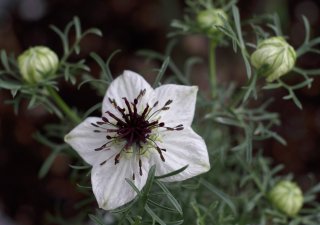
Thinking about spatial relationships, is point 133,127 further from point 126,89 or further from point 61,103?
point 61,103

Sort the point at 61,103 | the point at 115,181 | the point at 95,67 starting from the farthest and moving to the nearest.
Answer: the point at 95,67 < the point at 61,103 < the point at 115,181

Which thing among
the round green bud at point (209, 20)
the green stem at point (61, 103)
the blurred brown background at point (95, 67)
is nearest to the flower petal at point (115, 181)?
the green stem at point (61, 103)

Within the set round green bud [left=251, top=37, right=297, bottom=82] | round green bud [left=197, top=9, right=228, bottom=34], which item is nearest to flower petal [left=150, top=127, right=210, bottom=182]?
round green bud [left=251, top=37, right=297, bottom=82]

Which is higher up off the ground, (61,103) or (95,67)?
(61,103)

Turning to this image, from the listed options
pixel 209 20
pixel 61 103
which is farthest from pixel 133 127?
pixel 209 20

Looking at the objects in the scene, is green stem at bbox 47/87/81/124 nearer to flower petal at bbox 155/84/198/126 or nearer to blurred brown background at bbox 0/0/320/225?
flower petal at bbox 155/84/198/126

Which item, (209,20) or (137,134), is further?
(209,20)
